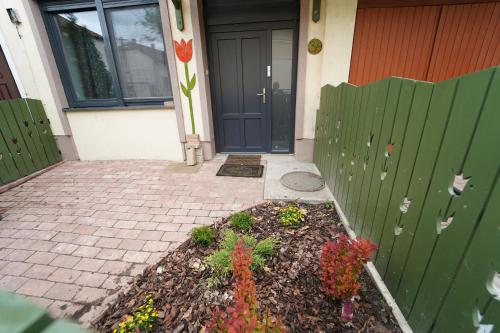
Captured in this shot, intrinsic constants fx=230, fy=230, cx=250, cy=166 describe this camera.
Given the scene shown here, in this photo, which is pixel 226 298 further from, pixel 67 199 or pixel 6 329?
pixel 67 199

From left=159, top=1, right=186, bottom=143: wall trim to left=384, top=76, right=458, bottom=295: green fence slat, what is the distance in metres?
4.06

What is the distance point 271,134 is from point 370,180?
2.98m

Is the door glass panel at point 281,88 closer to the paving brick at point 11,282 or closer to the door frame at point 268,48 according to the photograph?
the door frame at point 268,48

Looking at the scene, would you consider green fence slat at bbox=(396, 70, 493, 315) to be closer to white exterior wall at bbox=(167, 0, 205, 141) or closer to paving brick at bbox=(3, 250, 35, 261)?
paving brick at bbox=(3, 250, 35, 261)

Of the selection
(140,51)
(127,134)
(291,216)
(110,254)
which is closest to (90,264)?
(110,254)

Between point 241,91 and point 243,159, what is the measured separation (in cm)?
137

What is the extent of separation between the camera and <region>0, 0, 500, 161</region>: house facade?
3523 millimetres

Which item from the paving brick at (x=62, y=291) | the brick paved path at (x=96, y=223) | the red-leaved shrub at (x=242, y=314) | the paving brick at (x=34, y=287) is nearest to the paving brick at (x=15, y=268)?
the brick paved path at (x=96, y=223)

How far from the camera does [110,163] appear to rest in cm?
495

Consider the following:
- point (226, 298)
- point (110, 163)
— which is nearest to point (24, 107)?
point (110, 163)

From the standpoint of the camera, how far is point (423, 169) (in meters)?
1.37

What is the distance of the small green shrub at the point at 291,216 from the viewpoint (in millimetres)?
2652

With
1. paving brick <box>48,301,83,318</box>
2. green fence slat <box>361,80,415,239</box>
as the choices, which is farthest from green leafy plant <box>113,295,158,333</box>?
green fence slat <box>361,80,415,239</box>

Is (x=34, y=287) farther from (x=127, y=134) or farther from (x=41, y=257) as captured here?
(x=127, y=134)
